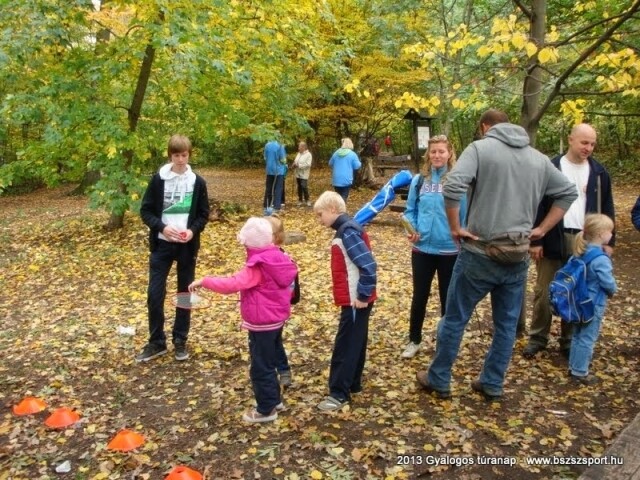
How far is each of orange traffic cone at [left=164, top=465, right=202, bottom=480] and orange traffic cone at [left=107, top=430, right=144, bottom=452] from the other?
484 millimetres

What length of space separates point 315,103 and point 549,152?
11.9m

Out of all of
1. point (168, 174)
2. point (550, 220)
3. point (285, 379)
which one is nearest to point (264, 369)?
point (285, 379)

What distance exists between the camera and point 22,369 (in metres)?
5.10

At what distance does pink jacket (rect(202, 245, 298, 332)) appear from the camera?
3.62 m

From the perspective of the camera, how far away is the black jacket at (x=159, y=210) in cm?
477

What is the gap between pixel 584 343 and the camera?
431 centimetres

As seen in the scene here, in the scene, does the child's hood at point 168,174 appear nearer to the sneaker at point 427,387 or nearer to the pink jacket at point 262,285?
the pink jacket at point 262,285

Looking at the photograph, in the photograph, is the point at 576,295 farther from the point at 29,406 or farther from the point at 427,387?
the point at 29,406

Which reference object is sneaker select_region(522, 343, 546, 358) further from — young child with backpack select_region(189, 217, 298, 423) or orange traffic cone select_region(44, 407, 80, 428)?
orange traffic cone select_region(44, 407, 80, 428)

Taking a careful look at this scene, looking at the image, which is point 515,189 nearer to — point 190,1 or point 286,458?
point 286,458

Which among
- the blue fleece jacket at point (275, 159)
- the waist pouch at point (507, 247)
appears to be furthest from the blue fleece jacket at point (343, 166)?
the waist pouch at point (507, 247)

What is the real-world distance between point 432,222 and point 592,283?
4.38 feet

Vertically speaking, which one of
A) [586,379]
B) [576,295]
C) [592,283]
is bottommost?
[586,379]

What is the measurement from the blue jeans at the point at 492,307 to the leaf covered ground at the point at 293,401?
25cm
